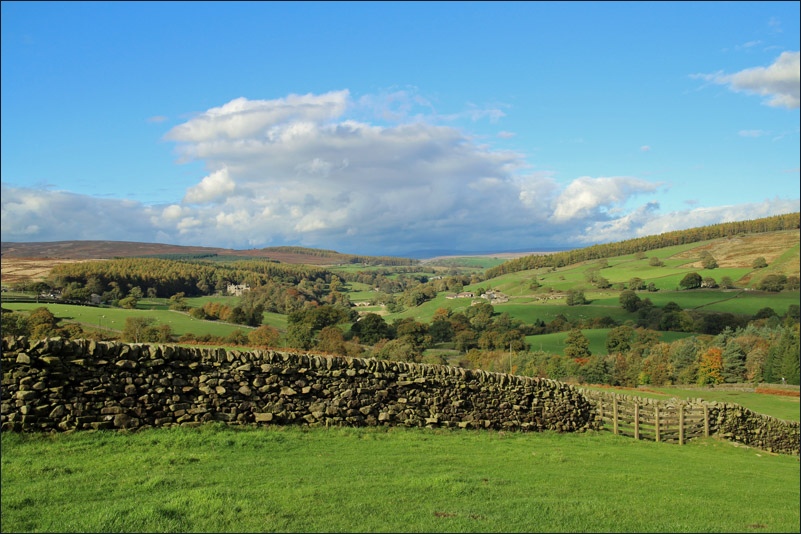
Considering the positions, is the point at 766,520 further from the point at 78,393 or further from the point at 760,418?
the point at 760,418

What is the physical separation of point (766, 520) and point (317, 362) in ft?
29.1

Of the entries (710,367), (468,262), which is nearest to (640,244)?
(468,262)

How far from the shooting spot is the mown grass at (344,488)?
5.79 meters

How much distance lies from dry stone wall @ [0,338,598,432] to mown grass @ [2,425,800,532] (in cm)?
51

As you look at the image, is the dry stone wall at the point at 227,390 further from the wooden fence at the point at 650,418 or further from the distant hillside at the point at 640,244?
the distant hillside at the point at 640,244

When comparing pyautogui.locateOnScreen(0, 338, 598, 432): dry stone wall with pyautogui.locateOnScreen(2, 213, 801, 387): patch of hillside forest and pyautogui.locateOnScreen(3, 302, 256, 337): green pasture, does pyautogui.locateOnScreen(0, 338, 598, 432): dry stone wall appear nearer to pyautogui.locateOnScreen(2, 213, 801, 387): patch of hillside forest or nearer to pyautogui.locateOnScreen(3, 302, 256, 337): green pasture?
pyautogui.locateOnScreen(2, 213, 801, 387): patch of hillside forest

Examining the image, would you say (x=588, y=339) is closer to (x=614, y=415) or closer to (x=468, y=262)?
(x=614, y=415)

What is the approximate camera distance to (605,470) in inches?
417

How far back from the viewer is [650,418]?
62.1 feet

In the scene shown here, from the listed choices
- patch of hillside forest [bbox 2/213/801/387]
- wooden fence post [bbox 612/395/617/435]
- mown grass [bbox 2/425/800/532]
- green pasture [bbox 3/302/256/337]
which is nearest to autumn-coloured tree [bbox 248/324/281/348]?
patch of hillside forest [bbox 2/213/801/387]

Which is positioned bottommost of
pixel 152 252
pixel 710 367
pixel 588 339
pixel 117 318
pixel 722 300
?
pixel 710 367

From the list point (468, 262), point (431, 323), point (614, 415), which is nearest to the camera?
point (614, 415)

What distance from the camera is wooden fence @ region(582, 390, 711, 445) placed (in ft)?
61.5

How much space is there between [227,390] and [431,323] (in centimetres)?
5291
